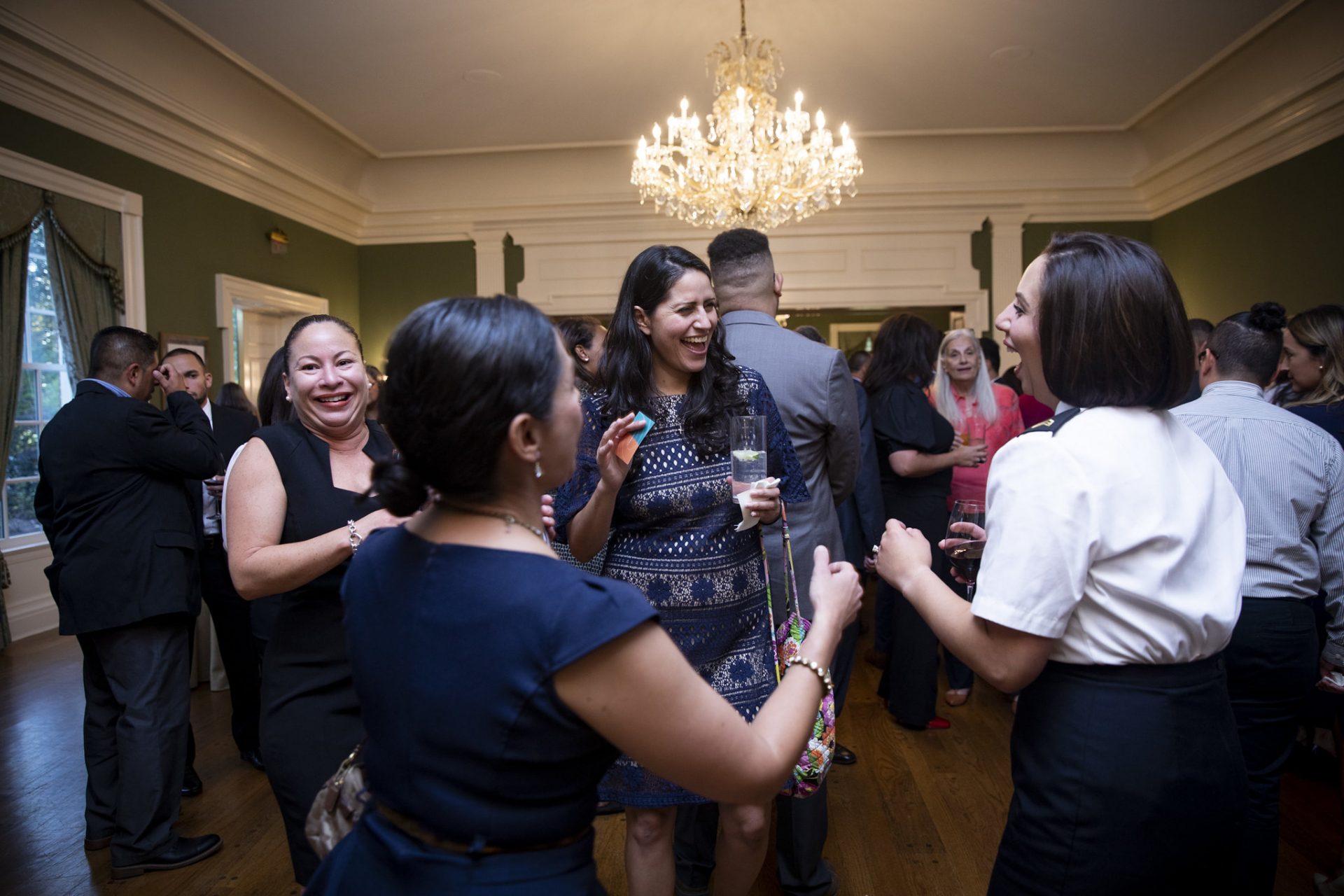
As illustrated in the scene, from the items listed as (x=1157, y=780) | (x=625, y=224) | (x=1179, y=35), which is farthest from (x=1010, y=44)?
(x=1157, y=780)

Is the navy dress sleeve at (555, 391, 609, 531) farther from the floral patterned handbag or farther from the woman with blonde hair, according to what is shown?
the woman with blonde hair

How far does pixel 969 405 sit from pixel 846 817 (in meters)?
2.03

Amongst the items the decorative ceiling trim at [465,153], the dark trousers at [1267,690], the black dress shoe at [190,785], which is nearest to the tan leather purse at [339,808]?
the dark trousers at [1267,690]

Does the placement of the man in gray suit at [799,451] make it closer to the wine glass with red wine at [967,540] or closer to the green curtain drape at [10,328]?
the wine glass with red wine at [967,540]

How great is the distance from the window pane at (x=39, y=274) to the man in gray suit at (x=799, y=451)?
4.88 meters

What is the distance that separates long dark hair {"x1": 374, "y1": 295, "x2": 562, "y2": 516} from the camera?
0.85 meters

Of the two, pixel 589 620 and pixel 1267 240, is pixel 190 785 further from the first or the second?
pixel 1267 240

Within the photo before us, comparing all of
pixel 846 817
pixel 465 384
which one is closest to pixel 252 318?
pixel 846 817

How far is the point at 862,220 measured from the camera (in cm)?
806

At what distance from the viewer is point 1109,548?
1.06 metres

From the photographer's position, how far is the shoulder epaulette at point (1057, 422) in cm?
114

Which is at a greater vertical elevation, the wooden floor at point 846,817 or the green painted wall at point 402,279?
the green painted wall at point 402,279

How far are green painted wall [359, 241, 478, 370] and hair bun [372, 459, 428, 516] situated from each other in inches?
313

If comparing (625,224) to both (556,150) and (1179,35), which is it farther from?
(1179,35)
